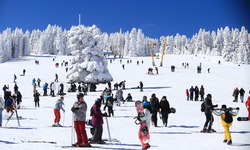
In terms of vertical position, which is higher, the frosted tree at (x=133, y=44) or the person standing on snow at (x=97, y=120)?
the frosted tree at (x=133, y=44)

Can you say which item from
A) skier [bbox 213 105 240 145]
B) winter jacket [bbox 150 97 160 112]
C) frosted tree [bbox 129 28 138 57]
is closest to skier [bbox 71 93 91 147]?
skier [bbox 213 105 240 145]

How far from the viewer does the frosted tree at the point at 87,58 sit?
98.5 feet

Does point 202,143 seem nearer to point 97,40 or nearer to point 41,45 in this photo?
point 97,40

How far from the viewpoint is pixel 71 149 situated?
5832 millimetres

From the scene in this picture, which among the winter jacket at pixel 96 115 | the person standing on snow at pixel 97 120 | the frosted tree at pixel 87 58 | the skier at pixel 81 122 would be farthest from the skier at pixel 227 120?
the frosted tree at pixel 87 58

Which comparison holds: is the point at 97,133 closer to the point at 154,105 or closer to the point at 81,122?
the point at 81,122

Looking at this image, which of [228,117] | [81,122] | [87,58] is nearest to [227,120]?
[228,117]

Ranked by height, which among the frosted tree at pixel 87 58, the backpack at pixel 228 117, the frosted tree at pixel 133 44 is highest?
the frosted tree at pixel 133 44

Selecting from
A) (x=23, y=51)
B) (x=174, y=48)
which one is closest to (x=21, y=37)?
(x=23, y=51)

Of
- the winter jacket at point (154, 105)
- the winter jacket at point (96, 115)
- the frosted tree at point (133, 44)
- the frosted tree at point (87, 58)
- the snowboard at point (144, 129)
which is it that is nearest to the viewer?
the snowboard at point (144, 129)

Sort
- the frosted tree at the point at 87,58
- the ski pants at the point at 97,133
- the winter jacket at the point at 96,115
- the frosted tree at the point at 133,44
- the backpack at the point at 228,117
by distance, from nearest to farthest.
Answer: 1. the winter jacket at the point at 96,115
2. the ski pants at the point at 97,133
3. the backpack at the point at 228,117
4. the frosted tree at the point at 87,58
5. the frosted tree at the point at 133,44

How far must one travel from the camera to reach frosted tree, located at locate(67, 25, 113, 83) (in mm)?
30031

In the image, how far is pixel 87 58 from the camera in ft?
101

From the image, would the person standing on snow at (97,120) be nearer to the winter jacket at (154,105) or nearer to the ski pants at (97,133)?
the ski pants at (97,133)
